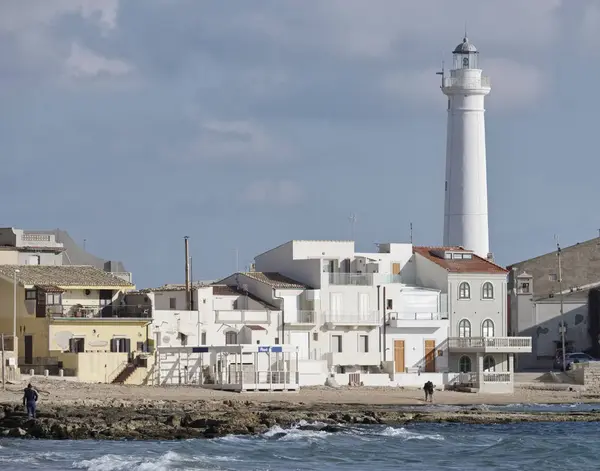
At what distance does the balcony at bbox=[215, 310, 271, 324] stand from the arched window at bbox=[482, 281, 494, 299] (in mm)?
10449

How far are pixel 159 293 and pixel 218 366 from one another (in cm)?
625

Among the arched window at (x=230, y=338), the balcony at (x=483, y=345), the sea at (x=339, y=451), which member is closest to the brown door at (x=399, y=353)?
the balcony at (x=483, y=345)

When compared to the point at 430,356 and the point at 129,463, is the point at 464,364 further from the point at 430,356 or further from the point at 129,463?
the point at 129,463

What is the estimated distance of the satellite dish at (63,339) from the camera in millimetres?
63062

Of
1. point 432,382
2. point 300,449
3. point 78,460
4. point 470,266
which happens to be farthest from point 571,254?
point 78,460

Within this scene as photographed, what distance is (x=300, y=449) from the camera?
48719 millimetres

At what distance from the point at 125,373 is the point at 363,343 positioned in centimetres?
1190

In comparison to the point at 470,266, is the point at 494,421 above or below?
below

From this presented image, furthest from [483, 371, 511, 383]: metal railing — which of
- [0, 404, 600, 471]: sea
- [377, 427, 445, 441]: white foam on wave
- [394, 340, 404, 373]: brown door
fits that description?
[377, 427, 445, 441]: white foam on wave

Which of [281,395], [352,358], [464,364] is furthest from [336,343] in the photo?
[281,395]

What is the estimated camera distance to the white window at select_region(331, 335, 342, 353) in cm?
7056

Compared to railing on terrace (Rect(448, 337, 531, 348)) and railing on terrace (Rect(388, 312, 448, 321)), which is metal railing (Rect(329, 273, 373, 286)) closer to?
railing on terrace (Rect(388, 312, 448, 321))

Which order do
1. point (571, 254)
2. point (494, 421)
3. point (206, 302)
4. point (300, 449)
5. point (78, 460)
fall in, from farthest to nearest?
point (571, 254) → point (206, 302) → point (494, 421) → point (300, 449) → point (78, 460)

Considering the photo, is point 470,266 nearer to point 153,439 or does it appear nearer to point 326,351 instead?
point 326,351
